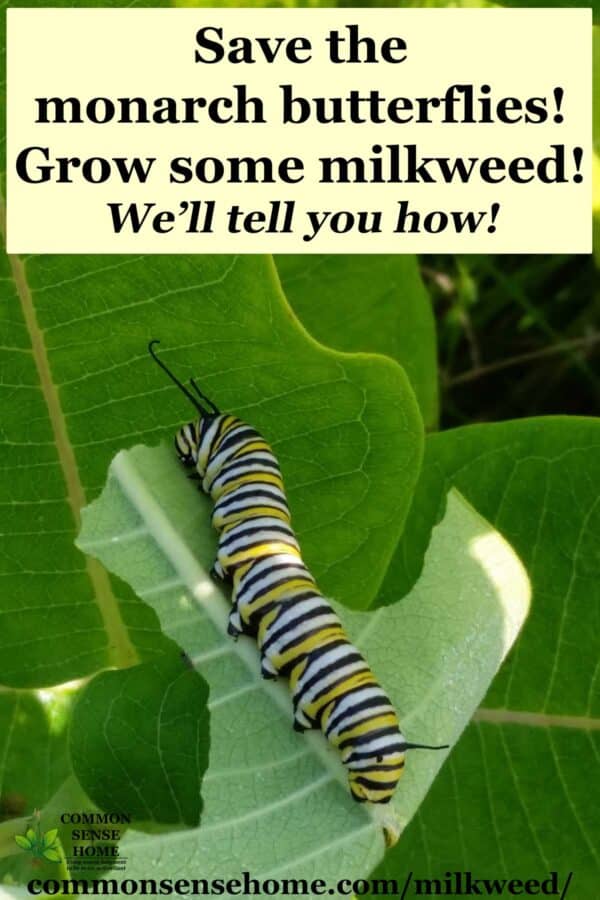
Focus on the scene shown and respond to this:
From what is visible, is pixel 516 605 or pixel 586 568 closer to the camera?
pixel 516 605

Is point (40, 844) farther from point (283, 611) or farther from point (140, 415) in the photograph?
point (140, 415)

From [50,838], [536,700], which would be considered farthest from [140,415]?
[536,700]

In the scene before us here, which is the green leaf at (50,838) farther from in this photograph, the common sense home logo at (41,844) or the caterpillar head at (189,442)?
the caterpillar head at (189,442)

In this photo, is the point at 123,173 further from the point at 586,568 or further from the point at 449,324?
the point at 449,324

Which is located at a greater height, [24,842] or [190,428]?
[190,428]

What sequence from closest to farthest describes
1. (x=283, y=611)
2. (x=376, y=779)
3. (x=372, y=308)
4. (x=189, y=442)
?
(x=376, y=779)
(x=283, y=611)
(x=189, y=442)
(x=372, y=308)

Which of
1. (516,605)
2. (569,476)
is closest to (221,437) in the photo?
(516,605)

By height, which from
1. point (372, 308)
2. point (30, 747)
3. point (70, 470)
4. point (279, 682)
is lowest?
point (30, 747)
